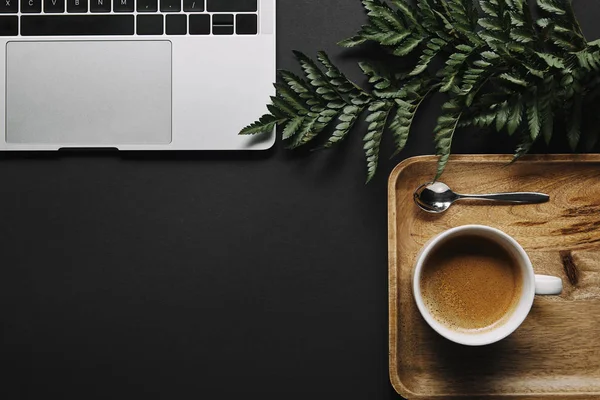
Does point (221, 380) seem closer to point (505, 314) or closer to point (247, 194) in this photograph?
point (247, 194)

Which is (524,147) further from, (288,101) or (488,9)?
(288,101)

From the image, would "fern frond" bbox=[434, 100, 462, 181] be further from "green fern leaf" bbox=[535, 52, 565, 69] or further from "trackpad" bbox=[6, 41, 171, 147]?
"trackpad" bbox=[6, 41, 171, 147]

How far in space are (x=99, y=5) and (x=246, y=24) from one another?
20 centimetres

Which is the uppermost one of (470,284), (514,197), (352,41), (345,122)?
(352,41)

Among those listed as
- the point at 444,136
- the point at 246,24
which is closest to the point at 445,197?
the point at 444,136

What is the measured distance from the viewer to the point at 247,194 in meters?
0.81

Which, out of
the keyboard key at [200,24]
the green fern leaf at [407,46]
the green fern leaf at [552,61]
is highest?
the keyboard key at [200,24]

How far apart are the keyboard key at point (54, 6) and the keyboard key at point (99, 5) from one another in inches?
1.6

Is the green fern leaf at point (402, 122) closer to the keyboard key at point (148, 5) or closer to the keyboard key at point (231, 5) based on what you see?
the keyboard key at point (231, 5)

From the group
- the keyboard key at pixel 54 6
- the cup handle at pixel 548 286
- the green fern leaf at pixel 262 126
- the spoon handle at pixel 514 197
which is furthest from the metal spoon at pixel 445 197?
the keyboard key at pixel 54 6

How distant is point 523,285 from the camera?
71 cm

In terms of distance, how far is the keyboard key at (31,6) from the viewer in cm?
76

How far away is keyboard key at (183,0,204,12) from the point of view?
754mm

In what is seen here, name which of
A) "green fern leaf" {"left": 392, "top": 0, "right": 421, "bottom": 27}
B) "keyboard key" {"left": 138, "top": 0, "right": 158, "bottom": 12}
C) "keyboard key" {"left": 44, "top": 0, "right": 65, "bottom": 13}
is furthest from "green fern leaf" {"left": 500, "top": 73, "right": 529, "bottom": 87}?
"keyboard key" {"left": 44, "top": 0, "right": 65, "bottom": 13}
